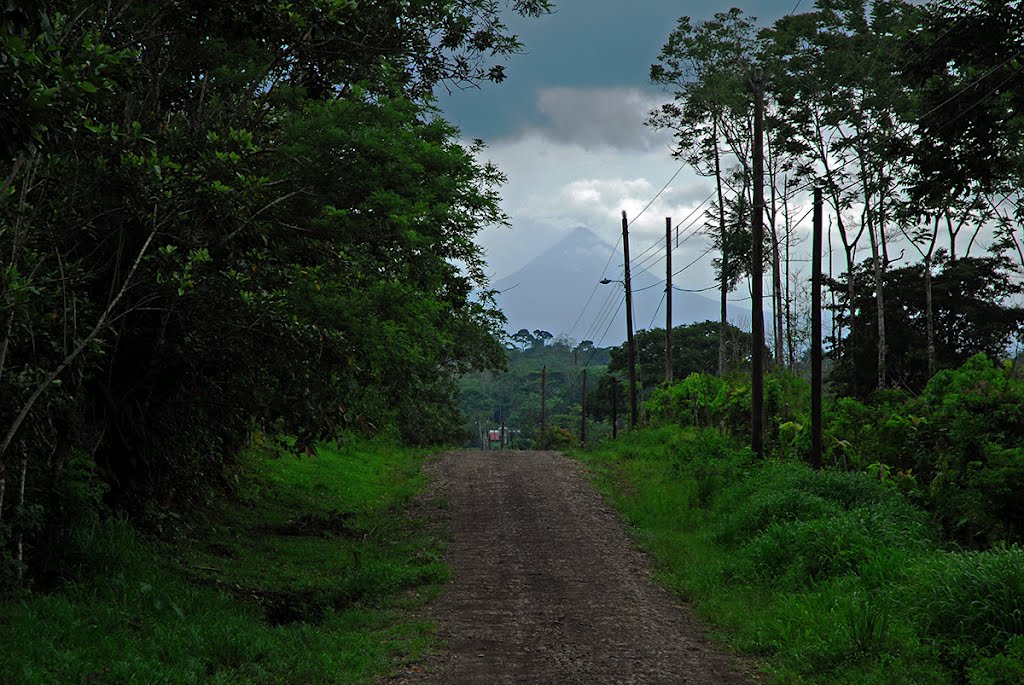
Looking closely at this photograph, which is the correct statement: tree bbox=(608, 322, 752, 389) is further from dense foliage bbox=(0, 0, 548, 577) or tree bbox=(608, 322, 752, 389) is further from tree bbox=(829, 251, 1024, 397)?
dense foliage bbox=(0, 0, 548, 577)

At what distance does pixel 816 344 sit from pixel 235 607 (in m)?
13.0

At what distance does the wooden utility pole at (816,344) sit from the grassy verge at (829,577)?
72cm

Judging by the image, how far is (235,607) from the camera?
30.6 feet

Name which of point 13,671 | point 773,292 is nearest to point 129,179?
point 13,671

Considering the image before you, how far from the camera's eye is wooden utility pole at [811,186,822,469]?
59.1 feet

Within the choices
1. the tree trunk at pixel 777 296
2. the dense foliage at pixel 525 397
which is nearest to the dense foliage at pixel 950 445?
the tree trunk at pixel 777 296

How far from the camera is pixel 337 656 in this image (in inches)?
323

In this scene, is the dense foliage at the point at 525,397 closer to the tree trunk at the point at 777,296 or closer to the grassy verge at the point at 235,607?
the tree trunk at the point at 777,296

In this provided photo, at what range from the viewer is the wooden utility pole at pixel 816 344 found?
1800 centimetres

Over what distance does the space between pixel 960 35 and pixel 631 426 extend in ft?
74.5

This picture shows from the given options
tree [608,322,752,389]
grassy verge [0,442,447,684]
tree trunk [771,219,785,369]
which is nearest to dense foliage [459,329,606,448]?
tree [608,322,752,389]

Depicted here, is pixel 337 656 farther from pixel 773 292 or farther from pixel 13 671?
pixel 773 292

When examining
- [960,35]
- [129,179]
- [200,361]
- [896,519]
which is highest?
[960,35]

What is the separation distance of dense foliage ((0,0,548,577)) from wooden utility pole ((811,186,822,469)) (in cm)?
802
